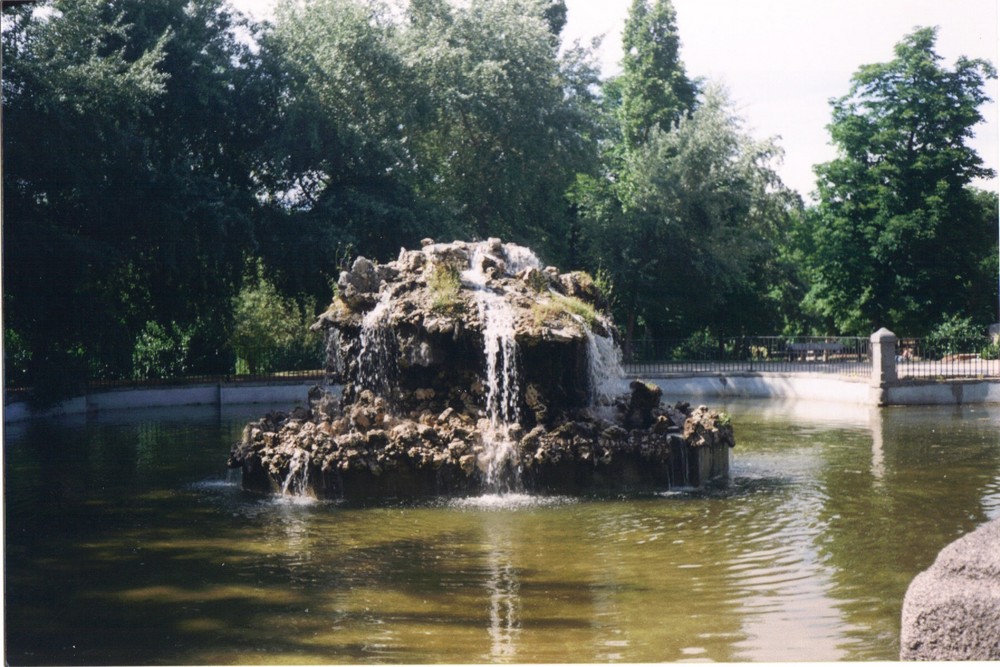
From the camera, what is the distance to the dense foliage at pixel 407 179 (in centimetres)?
1044

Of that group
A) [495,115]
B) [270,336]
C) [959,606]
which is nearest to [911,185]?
[959,606]

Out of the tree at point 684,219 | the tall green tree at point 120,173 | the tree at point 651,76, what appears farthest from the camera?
the tree at point 684,219

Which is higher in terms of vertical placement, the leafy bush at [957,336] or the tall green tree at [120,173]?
the tall green tree at [120,173]

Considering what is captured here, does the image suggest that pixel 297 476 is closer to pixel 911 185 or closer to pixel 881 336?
pixel 911 185

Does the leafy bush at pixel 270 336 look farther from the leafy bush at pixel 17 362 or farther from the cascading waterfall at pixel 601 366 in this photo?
the cascading waterfall at pixel 601 366

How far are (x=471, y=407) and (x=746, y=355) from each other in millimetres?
17757

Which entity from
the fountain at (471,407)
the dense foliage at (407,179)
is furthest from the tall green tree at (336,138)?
the fountain at (471,407)

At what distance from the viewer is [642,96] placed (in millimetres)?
25891

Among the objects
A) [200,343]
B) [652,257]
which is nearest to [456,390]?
[200,343]

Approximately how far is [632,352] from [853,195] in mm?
17564

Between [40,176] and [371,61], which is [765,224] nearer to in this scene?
[371,61]

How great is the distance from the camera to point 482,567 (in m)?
8.03

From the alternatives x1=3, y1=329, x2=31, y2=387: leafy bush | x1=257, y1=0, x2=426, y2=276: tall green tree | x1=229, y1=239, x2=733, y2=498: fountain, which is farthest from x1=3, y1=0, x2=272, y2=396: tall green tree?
x1=229, y1=239, x2=733, y2=498: fountain

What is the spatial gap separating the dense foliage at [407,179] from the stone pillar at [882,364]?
925mm
